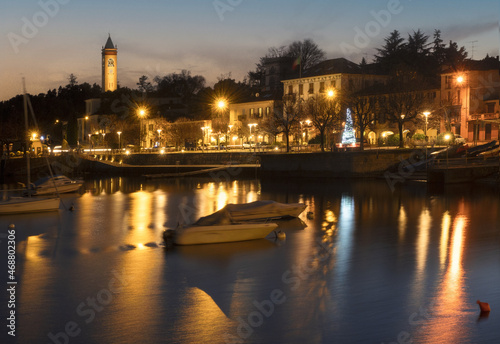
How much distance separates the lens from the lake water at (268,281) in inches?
554

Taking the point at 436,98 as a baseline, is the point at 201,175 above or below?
below

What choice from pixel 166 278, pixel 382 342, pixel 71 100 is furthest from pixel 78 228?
pixel 71 100

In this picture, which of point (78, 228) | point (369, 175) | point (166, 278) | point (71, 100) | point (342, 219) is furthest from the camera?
point (71, 100)

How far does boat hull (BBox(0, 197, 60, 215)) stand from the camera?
109 ft

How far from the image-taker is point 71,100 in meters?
150

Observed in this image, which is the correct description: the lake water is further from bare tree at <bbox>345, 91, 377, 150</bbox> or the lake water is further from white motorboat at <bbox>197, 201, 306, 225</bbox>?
bare tree at <bbox>345, 91, 377, 150</bbox>

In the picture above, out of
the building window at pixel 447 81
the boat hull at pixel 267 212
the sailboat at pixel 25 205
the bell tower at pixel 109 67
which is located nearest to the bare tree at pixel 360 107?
the building window at pixel 447 81

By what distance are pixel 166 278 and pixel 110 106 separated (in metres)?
112

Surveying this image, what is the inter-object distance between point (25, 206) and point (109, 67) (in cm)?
14112

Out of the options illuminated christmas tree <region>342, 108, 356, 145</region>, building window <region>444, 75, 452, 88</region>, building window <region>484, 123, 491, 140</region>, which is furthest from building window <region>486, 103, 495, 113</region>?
illuminated christmas tree <region>342, 108, 356, 145</region>

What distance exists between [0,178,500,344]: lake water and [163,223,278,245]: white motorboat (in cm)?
39

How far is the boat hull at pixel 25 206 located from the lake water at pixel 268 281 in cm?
74

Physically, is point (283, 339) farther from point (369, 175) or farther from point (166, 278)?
point (369, 175)

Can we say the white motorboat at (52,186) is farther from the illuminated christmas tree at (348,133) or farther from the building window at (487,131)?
the building window at (487,131)
